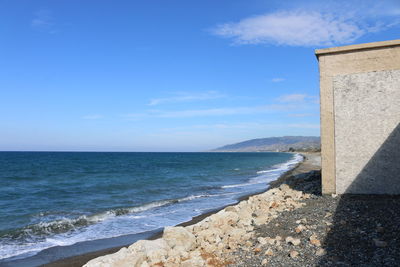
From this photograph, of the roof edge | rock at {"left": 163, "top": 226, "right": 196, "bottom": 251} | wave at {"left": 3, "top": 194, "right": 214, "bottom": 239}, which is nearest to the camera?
rock at {"left": 163, "top": 226, "right": 196, "bottom": 251}

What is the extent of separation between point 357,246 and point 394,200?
12.7ft

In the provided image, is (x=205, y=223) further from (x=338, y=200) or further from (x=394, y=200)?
(x=394, y=200)

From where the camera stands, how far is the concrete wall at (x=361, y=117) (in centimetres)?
1045

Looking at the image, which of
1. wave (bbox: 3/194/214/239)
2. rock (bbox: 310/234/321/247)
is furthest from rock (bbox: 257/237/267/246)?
wave (bbox: 3/194/214/239)

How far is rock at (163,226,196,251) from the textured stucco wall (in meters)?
5.47

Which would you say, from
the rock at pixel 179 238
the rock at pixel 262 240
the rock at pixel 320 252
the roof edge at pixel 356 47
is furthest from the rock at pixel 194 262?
the roof edge at pixel 356 47

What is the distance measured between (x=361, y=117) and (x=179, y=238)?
682cm

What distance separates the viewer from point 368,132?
10.7m

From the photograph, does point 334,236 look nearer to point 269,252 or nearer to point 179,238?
point 269,252

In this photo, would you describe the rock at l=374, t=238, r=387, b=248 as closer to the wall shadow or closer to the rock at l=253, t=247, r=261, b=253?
the wall shadow

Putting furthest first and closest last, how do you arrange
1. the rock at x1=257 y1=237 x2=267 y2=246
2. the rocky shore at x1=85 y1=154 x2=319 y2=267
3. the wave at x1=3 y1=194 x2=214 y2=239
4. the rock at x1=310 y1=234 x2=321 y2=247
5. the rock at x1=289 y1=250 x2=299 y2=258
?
the wave at x1=3 y1=194 x2=214 y2=239
the rock at x1=257 y1=237 x2=267 y2=246
the rocky shore at x1=85 y1=154 x2=319 y2=267
the rock at x1=310 y1=234 x2=321 y2=247
the rock at x1=289 y1=250 x2=299 y2=258

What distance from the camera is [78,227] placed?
1359 cm

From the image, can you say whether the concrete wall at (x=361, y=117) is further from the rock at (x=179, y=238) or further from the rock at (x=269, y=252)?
the rock at (x=179, y=238)

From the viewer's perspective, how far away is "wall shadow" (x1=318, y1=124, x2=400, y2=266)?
630 cm
